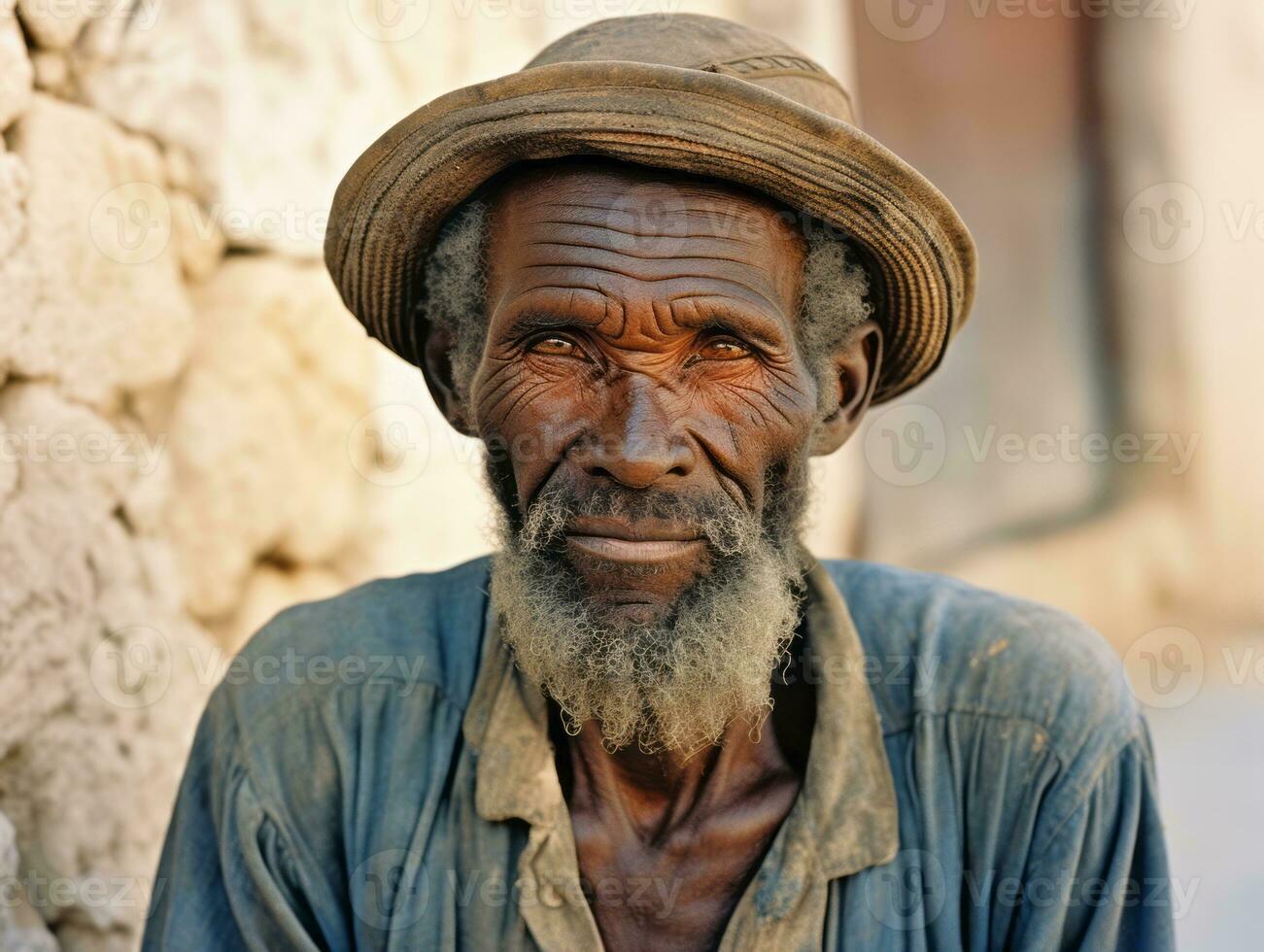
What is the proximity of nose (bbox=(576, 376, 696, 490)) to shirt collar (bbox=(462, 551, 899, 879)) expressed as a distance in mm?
516

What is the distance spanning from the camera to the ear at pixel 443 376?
267cm

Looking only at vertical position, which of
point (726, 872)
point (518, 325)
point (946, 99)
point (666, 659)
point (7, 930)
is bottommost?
point (7, 930)

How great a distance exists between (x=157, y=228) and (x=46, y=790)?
1.26 m

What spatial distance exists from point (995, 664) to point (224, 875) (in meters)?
1.43

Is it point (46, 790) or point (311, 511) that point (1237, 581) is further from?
point (46, 790)

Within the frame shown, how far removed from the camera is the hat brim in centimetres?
216

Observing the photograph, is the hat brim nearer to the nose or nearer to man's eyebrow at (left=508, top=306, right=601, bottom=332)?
man's eyebrow at (left=508, top=306, right=601, bottom=332)

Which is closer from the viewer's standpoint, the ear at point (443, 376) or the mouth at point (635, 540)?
the mouth at point (635, 540)

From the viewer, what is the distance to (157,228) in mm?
3184

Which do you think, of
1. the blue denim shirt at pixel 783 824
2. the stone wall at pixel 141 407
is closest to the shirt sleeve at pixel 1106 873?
the blue denim shirt at pixel 783 824

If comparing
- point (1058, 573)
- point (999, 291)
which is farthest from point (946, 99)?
point (1058, 573)

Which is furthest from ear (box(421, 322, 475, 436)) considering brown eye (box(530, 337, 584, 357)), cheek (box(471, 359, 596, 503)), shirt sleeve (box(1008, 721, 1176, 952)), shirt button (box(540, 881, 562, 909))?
shirt sleeve (box(1008, 721, 1176, 952))

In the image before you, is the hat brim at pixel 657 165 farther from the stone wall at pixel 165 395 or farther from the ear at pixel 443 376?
the stone wall at pixel 165 395

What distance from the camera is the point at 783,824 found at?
2416 mm
